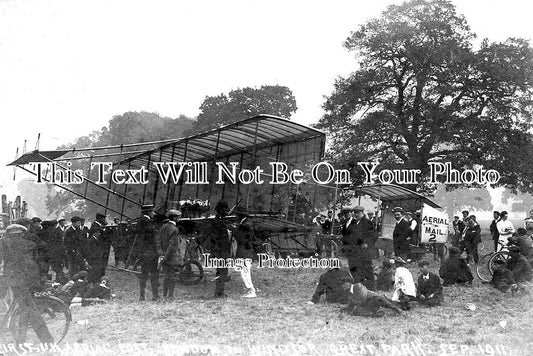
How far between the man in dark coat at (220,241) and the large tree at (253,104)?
966 centimetres

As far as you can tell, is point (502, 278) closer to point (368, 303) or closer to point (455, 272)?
point (455, 272)

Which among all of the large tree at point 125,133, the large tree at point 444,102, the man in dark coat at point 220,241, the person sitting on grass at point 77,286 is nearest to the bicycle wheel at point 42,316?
the person sitting on grass at point 77,286

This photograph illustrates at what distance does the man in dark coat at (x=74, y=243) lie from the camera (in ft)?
35.9

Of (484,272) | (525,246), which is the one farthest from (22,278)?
(484,272)

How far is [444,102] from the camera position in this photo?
1914 centimetres

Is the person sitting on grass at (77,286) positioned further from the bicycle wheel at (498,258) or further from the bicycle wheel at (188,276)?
the bicycle wheel at (498,258)

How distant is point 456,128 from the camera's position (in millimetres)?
18781

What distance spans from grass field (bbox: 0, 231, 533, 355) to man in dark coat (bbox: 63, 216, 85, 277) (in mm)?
1541

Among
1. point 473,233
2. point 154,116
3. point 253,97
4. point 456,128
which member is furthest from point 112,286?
point 154,116

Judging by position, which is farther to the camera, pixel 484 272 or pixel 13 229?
pixel 484 272

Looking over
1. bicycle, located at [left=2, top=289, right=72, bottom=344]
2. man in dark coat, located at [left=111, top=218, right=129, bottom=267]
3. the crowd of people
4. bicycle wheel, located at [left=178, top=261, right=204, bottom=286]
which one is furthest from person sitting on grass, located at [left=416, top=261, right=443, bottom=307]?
man in dark coat, located at [left=111, top=218, right=129, bottom=267]

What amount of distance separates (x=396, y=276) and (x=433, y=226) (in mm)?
5141

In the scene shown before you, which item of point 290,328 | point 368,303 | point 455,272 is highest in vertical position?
point 455,272

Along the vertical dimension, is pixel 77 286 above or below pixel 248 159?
below
